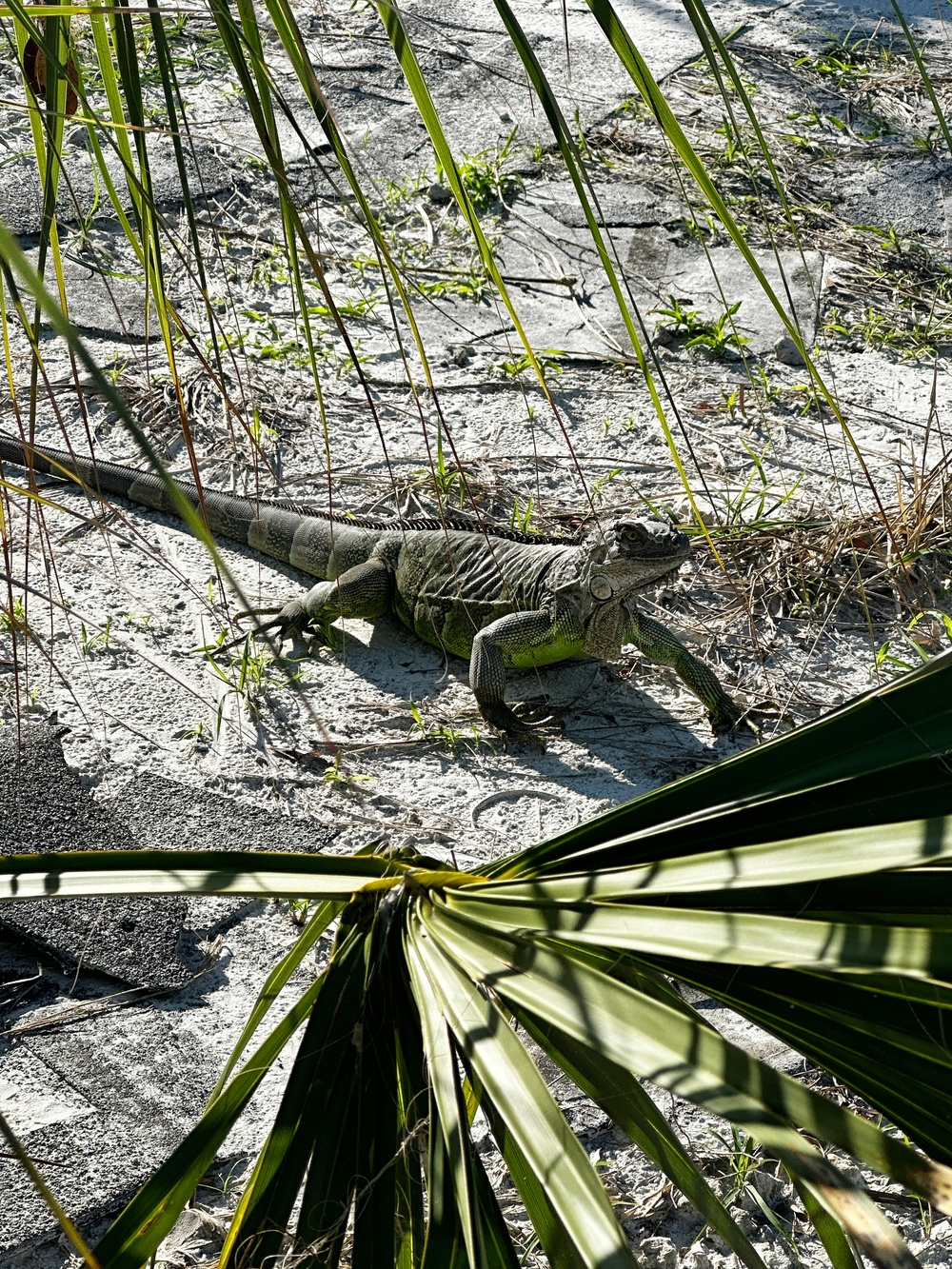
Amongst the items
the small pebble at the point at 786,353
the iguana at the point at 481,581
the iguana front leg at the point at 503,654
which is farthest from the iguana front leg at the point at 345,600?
the small pebble at the point at 786,353

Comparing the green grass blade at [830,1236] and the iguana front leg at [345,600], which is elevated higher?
the iguana front leg at [345,600]

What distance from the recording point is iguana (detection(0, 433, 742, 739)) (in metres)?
3.79

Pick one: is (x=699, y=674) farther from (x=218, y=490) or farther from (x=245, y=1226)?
(x=245, y=1226)

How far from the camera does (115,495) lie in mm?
4984

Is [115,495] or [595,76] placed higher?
[595,76]

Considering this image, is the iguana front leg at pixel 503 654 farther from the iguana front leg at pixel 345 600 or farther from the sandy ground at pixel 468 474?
the iguana front leg at pixel 345 600

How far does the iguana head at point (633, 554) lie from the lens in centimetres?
367

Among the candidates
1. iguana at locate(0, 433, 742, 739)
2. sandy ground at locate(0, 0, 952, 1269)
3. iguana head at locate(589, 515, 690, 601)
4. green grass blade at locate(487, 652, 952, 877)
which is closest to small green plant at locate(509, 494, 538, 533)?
sandy ground at locate(0, 0, 952, 1269)

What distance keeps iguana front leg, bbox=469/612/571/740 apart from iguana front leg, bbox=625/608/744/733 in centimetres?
27

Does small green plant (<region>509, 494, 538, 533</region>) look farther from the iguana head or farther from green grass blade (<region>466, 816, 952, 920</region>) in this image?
green grass blade (<region>466, 816, 952, 920</region>)

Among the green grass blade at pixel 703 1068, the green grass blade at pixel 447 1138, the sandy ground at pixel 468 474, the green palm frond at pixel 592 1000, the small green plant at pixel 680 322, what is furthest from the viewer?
the small green plant at pixel 680 322

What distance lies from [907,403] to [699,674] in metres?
2.16

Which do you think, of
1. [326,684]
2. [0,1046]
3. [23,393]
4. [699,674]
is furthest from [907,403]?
[0,1046]

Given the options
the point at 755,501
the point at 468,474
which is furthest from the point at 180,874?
the point at 755,501
